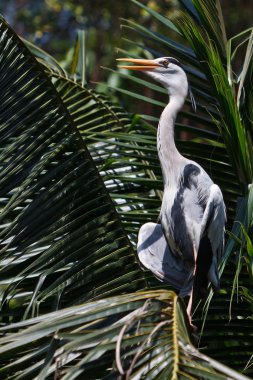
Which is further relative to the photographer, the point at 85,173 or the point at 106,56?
the point at 106,56

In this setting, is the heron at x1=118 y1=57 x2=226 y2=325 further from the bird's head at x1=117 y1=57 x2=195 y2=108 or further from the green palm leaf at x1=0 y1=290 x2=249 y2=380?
the green palm leaf at x1=0 y1=290 x2=249 y2=380

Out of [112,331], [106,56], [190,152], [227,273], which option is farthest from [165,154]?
[106,56]

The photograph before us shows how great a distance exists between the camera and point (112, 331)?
2.12 meters

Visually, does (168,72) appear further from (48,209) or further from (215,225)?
(48,209)

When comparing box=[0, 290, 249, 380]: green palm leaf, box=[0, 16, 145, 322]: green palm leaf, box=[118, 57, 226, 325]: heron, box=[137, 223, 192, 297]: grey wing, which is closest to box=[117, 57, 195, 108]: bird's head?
box=[118, 57, 226, 325]: heron

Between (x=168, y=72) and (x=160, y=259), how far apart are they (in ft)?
2.74

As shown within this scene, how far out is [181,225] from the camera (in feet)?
11.4

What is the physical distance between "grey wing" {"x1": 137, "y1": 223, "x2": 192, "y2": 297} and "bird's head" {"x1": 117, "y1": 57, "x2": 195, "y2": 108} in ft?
1.92

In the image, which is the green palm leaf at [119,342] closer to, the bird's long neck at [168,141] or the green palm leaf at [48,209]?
the green palm leaf at [48,209]

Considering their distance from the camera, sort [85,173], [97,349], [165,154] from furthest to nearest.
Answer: [165,154] → [85,173] → [97,349]

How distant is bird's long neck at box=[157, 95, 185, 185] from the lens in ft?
11.2

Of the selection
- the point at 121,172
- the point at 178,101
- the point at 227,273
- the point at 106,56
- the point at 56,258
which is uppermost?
the point at 106,56

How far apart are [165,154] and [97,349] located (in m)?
1.49

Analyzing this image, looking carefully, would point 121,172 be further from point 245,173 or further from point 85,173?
point 245,173
